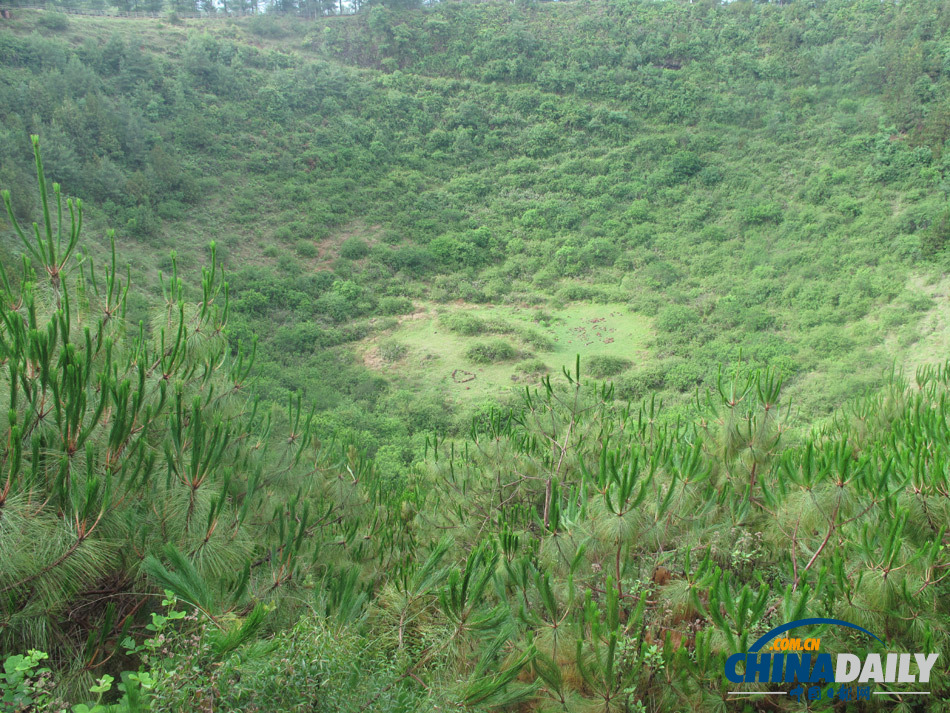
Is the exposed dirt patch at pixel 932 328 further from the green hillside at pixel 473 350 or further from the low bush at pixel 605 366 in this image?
the low bush at pixel 605 366

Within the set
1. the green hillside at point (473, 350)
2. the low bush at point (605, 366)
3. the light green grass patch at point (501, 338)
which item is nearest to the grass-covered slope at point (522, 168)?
Answer: the green hillside at point (473, 350)

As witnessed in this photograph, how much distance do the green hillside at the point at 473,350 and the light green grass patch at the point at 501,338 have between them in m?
0.12

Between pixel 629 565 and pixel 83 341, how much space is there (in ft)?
8.87

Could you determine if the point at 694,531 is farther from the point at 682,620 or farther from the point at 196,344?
the point at 196,344

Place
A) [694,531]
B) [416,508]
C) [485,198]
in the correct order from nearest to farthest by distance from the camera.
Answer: [694,531] → [416,508] → [485,198]

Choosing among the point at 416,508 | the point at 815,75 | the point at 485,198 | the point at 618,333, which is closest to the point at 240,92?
the point at 485,198

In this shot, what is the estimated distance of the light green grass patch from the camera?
1277 centimetres

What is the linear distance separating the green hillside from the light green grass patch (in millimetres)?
119

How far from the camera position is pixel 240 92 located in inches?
957

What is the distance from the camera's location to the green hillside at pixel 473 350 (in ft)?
7.31

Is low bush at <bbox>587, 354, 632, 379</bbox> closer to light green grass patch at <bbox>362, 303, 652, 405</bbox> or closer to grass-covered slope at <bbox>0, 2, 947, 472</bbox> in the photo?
light green grass patch at <bbox>362, 303, 652, 405</bbox>

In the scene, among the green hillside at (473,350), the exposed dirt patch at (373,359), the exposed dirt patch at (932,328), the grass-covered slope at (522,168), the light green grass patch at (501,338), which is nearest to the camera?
the green hillside at (473,350)

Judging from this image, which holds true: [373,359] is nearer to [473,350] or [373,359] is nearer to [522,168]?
[473,350]

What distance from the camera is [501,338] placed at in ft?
47.3
